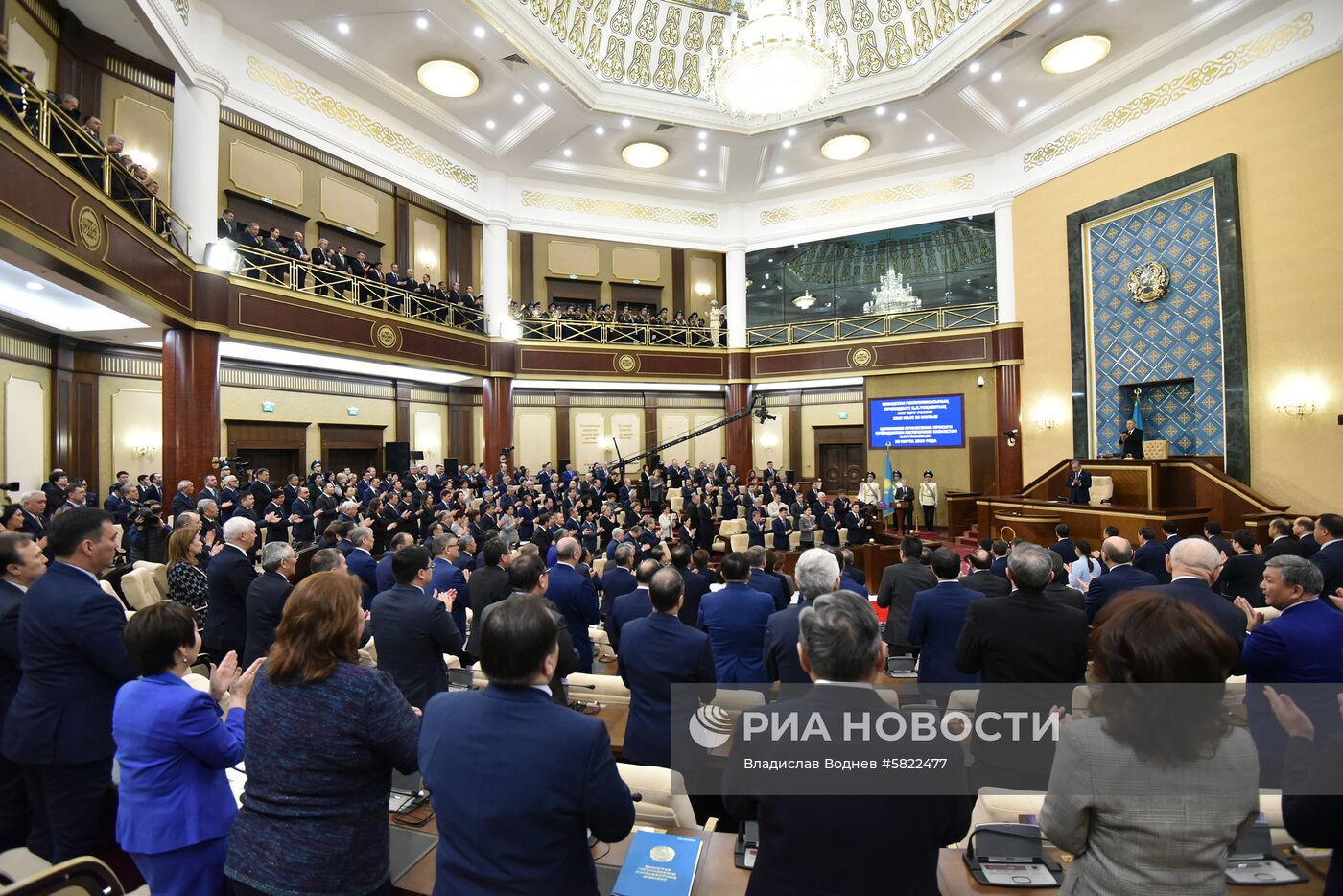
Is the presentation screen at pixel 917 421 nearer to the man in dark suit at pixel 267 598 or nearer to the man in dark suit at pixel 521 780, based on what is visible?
the man in dark suit at pixel 267 598

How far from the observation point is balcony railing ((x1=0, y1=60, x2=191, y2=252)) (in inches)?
215

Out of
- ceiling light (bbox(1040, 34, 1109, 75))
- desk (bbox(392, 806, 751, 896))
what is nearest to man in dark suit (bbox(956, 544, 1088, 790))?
desk (bbox(392, 806, 751, 896))

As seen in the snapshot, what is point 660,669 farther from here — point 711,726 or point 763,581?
point 763,581

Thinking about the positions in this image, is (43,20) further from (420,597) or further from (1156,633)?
(1156,633)

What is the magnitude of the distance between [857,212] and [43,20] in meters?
14.9

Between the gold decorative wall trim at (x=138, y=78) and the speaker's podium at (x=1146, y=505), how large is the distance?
14.3m

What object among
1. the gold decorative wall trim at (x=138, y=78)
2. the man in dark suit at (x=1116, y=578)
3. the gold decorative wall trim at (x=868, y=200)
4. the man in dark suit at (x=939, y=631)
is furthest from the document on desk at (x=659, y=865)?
the gold decorative wall trim at (x=868, y=200)

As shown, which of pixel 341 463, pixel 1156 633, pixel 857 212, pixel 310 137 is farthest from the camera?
pixel 857 212

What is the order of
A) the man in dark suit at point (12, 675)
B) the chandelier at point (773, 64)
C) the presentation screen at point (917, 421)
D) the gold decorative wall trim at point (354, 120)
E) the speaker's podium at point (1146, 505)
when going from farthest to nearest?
the presentation screen at point (917, 421) → the gold decorative wall trim at point (354, 120) → the chandelier at point (773, 64) → the speaker's podium at point (1146, 505) → the man in dark suit at point (12, 675)

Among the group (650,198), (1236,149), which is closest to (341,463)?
(650,198)

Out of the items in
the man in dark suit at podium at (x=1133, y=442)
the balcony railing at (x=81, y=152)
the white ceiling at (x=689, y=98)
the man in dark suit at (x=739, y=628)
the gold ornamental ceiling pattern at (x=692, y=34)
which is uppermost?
the gold ornamental ceiling pattern at (x=692, y=34)

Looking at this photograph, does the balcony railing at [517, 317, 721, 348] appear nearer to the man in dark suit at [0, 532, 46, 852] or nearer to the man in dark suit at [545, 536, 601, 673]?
the man in dark suit at [545, 536, 601, 673]

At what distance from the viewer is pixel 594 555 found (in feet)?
33.4

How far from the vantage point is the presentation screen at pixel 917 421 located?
597 inches
